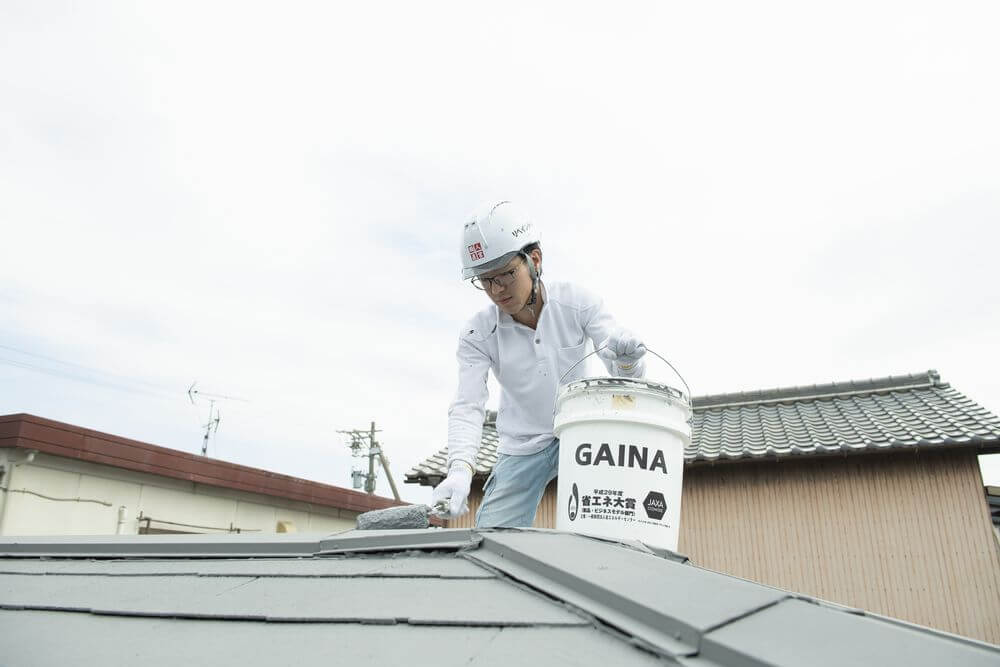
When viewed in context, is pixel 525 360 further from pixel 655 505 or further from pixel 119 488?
pixel 119 488

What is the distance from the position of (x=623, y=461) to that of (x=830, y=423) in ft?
19.6

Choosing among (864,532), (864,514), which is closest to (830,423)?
(864,514)

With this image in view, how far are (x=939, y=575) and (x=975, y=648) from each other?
617 cm

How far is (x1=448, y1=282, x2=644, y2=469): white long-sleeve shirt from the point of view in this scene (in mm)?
3033

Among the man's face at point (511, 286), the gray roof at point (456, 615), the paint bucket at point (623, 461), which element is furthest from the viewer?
the man's face at point (511, 286)

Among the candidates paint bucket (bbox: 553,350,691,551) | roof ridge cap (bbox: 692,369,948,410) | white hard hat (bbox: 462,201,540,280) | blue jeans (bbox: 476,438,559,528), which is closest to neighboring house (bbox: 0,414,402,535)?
blue jeans (bbox: 476,438,559,528)

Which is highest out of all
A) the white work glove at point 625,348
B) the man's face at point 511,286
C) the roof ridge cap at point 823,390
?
the roof ridge cap at point 823,390

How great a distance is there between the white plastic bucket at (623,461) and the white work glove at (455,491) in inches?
15.2

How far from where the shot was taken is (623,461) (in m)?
2.38

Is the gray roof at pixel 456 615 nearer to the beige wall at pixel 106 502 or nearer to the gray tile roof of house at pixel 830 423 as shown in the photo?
the beige wall at pixel 106 502

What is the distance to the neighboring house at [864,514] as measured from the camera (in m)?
6.00

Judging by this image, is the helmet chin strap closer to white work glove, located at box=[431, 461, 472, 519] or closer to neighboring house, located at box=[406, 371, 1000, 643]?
white work glove, located at box=[431, 461, 472, 519]

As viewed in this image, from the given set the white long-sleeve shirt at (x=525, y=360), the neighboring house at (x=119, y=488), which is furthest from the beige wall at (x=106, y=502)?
the white long-sleeve shirt at (x=525, y=360)

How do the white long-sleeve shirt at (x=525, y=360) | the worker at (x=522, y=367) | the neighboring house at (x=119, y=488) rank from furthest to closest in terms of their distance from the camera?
the neighboring house at (x=119, y=488) → the white long-sleeve shirt at (x=525, y=360) → the worker at (x=522, y=367)
